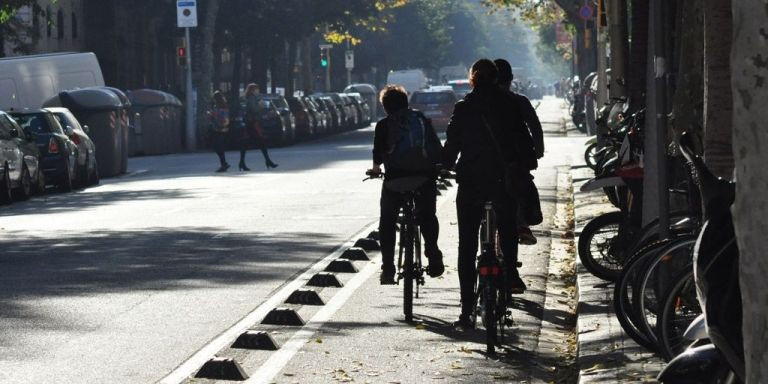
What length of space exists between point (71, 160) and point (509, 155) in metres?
20.8

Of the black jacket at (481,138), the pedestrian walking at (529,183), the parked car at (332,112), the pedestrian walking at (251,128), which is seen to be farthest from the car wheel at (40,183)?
the parked car at (332,112)

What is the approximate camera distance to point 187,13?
4997 cm

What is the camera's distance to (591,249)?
13.5 metres

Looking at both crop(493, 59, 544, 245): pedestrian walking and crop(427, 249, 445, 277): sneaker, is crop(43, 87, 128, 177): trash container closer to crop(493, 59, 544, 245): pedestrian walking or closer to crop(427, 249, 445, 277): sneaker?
crop(493, 59, 544, 245): pedestrian walking

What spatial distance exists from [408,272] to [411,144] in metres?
0.87

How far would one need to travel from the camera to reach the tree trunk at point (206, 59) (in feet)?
175

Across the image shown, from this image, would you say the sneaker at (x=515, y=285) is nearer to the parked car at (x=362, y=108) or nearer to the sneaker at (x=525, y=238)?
the sneaker at (x=525, y=238)

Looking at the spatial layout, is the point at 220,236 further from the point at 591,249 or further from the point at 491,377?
the point at 491,377

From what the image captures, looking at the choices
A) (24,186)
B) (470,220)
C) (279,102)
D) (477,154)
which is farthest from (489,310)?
(279,102)

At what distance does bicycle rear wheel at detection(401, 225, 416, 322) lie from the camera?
11.2 metres

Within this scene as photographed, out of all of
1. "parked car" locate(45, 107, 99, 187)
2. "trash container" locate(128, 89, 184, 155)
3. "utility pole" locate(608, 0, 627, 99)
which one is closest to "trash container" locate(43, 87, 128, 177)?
"parked car" locate(45, 107, 99, 187)

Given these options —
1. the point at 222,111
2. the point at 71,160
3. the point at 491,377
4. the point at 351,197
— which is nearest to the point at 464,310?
the point at 491,377

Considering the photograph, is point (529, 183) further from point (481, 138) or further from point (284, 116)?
point (284, 116)

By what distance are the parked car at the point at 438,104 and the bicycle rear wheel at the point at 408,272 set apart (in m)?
44.9
